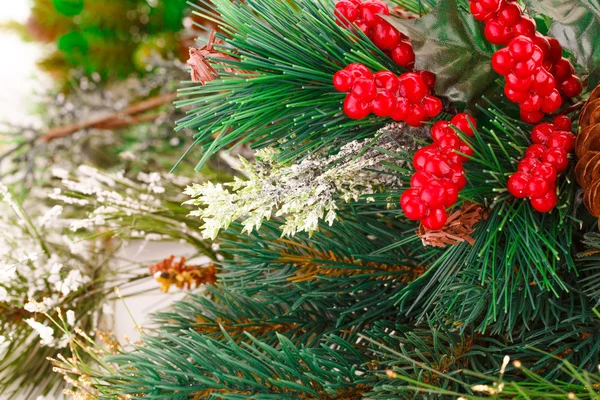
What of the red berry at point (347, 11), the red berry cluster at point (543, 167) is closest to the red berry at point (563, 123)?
the red berry cluster at point (543, 167)

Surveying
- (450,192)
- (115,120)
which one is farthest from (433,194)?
(115,120)

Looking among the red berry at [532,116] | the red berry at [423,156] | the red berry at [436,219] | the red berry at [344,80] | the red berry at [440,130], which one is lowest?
the red berry at [436,219]

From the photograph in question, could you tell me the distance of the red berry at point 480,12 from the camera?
25 cm

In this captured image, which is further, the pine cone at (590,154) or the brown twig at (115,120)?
the brown twig at (115,120)

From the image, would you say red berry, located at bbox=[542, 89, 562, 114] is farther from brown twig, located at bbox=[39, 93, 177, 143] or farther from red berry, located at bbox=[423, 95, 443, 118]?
brown twig, located at bbox=[39, 93, 177, 143]

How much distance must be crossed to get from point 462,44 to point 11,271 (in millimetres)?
314

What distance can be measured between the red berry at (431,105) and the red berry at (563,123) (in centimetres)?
6

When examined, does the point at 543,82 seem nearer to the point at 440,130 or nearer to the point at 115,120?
the point at 440,130

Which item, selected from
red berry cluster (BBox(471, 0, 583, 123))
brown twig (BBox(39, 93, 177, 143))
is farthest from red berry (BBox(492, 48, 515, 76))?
brown twig (BBox(39, 93, 177, 143))

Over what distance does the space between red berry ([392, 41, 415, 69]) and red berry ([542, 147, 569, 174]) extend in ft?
0.26

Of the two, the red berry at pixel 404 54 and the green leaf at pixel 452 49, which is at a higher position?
the green leaf at pixel 452 49

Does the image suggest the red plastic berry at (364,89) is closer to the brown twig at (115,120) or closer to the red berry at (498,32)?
the red berry at (498,32)

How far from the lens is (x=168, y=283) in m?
0.44

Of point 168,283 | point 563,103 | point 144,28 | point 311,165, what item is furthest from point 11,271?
point 144,28
